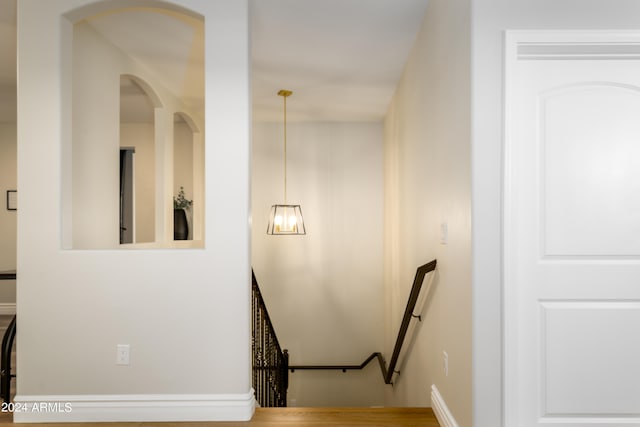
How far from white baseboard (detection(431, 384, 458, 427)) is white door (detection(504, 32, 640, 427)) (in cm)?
42

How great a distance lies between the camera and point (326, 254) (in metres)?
6.16

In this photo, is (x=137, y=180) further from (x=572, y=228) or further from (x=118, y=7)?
(x=572, y=228)

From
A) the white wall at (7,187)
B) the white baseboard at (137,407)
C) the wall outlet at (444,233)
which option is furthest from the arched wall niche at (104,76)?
the white wall at (7,187)

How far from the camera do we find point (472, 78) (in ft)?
6.88

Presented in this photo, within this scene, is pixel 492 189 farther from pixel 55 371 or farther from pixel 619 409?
pixel 55 371

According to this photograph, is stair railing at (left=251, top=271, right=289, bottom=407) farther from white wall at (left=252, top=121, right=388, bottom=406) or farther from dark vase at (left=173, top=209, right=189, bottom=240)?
dark vase at (left=173, top=209, right=189, bottom=240)

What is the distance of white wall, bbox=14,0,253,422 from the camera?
2711mm

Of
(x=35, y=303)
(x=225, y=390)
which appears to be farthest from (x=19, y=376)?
(x=225, y=390)

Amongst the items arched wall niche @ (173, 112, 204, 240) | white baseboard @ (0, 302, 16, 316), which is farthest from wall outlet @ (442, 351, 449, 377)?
white baseboard @ (0, 302, 16, 316)

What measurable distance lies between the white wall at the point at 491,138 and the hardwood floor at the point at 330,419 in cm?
72

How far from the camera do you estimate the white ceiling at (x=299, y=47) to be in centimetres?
318

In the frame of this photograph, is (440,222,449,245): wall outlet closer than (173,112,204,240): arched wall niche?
Yes

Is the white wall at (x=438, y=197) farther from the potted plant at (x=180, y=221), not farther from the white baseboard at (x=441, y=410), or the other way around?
the potted plant at (x=180, y=221)

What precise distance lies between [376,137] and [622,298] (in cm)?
434
